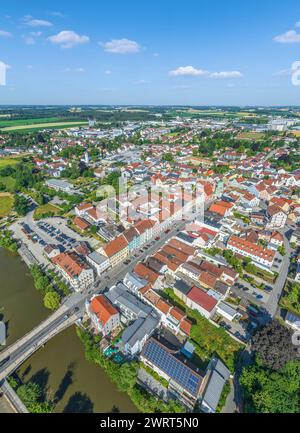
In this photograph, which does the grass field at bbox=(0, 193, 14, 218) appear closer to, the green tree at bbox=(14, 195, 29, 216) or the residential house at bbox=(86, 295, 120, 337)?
the green tree at bbox=(14, 195, 29, 216)

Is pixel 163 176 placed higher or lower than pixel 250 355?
higher

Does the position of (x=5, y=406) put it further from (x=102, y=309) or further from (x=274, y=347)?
(x=274, y=347)

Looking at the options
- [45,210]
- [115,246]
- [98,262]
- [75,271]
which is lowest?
[75,271]

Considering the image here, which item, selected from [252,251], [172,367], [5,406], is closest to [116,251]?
[172,367]
